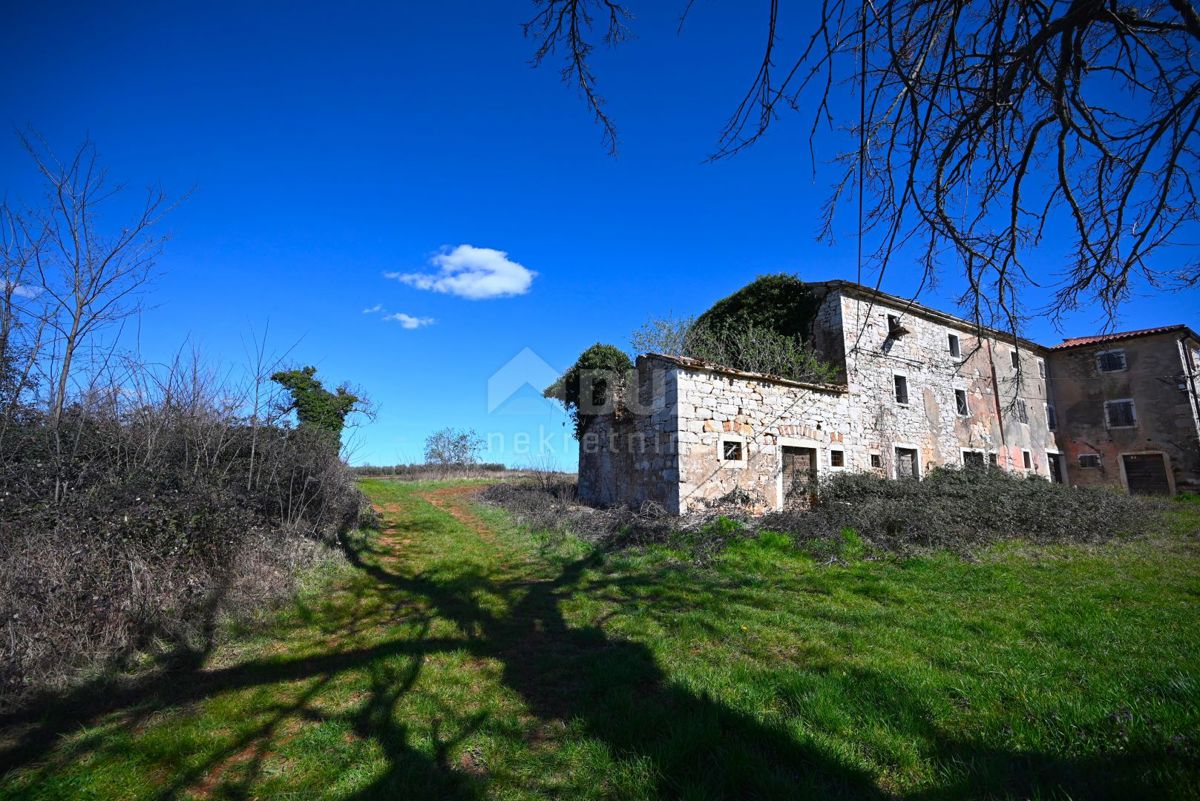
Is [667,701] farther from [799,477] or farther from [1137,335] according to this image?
[1137,335]

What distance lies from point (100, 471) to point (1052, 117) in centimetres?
855

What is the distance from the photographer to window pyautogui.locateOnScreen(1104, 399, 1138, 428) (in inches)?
771

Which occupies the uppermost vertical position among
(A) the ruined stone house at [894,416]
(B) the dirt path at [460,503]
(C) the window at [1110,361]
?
(C) the window at [1110,361]

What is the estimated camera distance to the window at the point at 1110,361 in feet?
65.7

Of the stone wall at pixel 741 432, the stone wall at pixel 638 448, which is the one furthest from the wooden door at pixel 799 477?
the stone wall at pixel 638 448

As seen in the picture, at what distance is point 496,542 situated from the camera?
946 cm

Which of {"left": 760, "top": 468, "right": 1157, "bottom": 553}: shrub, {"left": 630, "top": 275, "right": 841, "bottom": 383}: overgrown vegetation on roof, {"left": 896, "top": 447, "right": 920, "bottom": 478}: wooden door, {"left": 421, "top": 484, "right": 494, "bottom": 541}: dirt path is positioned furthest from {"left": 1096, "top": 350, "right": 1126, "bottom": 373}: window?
{"left": 421, "top": 484, "right": 494, "bottom": 541}: dirt path

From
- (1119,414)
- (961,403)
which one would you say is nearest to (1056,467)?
(1119,414)

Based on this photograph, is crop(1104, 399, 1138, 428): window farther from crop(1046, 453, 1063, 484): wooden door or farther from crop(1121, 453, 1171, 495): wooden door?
crop(1046, 453, 1063, 484): wooden door

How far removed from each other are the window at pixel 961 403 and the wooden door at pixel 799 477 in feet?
28.6

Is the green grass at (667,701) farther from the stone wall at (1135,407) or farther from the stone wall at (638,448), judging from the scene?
the stone wall at (1135,407)

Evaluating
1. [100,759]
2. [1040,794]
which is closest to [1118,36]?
[1040,794]

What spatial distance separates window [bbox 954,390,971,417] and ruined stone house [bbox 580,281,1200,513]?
0.13 feet

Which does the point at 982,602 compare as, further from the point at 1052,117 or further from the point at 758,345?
the point at 758,345
